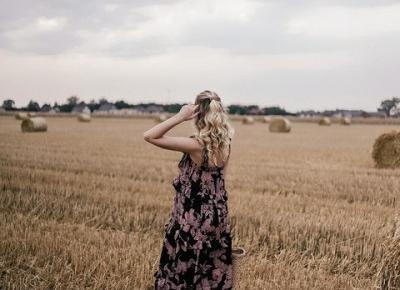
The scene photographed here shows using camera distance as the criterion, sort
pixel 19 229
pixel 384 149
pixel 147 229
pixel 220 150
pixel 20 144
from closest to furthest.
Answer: pixel 220 150 → pixel 19 229 → pixel 147 229 → pixel 384 149 → pixel 20 144

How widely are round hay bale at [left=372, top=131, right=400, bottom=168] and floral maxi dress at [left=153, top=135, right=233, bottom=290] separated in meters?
10.5

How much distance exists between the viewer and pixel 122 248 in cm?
600

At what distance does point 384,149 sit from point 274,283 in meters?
9.85

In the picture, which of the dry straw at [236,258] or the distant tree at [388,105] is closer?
the dry straw at [236,258]

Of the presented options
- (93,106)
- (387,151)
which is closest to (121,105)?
(93,106)

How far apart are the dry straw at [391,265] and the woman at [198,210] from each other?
1.45 meters

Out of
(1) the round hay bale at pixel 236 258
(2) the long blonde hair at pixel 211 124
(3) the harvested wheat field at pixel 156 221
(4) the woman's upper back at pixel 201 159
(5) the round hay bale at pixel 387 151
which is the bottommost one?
(3) the harvested wheat field at pixel 156 221

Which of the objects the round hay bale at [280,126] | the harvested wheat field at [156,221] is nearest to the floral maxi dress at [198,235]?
the harvested wheat field at [156,221]

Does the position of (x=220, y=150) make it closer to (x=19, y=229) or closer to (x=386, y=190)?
(x=19, y=229)

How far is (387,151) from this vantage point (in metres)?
13.9

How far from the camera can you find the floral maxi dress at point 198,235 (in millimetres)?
4098

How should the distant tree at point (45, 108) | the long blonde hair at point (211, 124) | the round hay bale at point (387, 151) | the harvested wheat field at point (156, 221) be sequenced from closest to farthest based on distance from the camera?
the long blonde hair at point (211, 124), the harvested wheat field at point (156, 221), the round hay bale at point (387, 151), the distant tree at point (45, 108)

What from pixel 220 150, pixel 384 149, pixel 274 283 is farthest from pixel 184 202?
pixel 384 149

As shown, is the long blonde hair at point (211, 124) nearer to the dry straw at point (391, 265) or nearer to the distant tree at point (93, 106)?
the dry straw at point (391, 265)
